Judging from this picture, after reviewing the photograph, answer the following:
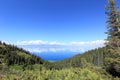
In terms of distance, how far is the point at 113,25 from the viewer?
108ft

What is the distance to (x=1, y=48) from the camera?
530 ft

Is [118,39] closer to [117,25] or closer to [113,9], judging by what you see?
[117,25]

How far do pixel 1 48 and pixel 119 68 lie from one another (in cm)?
14559

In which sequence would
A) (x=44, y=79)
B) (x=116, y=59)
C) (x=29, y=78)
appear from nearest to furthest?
(x=116, y=59)
(x=29, y=78)
(x=44, y=79)

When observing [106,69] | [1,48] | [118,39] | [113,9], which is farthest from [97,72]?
[1,48]

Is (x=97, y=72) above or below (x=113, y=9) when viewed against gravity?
below

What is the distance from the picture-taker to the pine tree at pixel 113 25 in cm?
3247

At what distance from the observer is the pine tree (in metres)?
32.5

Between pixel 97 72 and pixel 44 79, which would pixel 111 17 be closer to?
pixel 97 72

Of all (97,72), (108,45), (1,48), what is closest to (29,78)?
(97,72)

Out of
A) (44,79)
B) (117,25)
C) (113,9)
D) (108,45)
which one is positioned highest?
(113,9)

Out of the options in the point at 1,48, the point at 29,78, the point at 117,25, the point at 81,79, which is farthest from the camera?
the point at 1,48

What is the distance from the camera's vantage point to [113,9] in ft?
109

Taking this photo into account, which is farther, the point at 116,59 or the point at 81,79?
the point at 81,79
